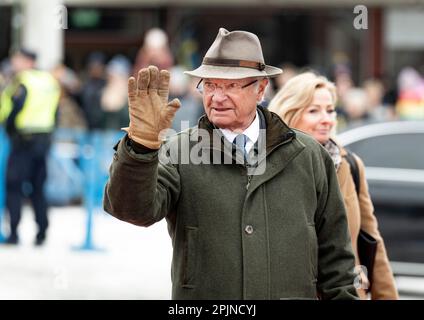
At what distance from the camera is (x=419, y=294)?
1012 centimetres

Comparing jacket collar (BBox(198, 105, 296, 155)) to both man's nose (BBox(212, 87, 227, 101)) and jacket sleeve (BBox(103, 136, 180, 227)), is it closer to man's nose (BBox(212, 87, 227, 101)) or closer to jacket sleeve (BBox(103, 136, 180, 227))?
man's nose (BBox(212, 87, 227, 101))

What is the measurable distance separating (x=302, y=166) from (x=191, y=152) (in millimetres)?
420

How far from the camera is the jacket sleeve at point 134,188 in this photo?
364 cm

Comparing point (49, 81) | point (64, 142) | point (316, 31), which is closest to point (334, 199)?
point (49, 81)

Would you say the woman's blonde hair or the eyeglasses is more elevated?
the eyeglasses

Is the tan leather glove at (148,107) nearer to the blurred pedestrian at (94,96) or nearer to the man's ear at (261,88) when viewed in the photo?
the man's ear at (261,88)

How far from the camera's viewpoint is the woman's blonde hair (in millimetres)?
5320

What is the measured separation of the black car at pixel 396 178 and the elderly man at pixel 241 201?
5.58m

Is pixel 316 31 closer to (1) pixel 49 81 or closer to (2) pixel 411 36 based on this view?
(2) pixel 411 36

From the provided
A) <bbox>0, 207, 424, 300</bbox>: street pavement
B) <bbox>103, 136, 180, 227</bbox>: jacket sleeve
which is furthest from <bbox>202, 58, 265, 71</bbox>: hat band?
<bbox>0, 207, 424, 300</bbox>: street pavement

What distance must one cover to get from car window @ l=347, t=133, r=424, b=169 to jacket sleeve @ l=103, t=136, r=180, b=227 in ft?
20.9

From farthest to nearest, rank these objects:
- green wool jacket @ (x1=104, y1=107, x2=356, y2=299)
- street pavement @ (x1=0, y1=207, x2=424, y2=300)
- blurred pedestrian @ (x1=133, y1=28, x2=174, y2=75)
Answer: blurred pedestrian @ (x1=133, y1=28, x2=174, y2=75) → street pavement @ (x1=0, y1=207, x2=424, y2=300) → green wool jacket @ (x1=104, y1=107, x2=356, y2=299)

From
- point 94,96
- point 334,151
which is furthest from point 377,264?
point 94,96
